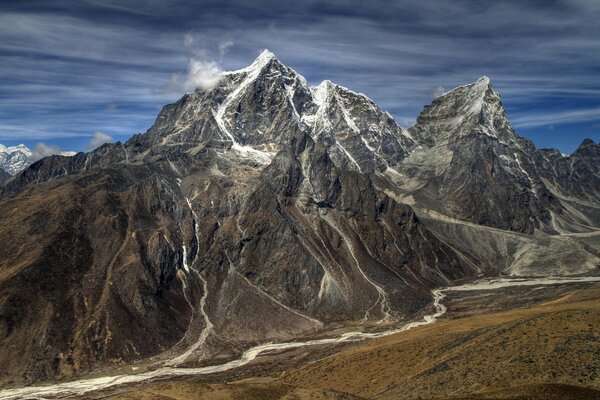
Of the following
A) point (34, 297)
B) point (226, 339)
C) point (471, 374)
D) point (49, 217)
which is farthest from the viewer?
point (49, 217)

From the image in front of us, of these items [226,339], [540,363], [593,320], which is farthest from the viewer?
[226,339]

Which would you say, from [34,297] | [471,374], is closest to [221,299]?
[34,297]

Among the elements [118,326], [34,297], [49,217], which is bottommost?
[118,326]

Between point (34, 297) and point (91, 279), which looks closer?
point (34, 297)

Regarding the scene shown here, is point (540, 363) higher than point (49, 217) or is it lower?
lower

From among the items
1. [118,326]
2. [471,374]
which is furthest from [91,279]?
[471,374]

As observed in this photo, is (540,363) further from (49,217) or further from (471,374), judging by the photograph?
(49,217)

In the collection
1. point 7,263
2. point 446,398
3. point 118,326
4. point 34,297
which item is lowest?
point 446,398

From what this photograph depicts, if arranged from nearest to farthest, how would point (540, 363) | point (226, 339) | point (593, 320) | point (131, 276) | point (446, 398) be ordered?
point (446, 398) → point (540, 363) → point (593, 320) → point (226, 339) → point (131, 276)

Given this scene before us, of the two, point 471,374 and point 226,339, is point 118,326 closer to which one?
point 226,339
